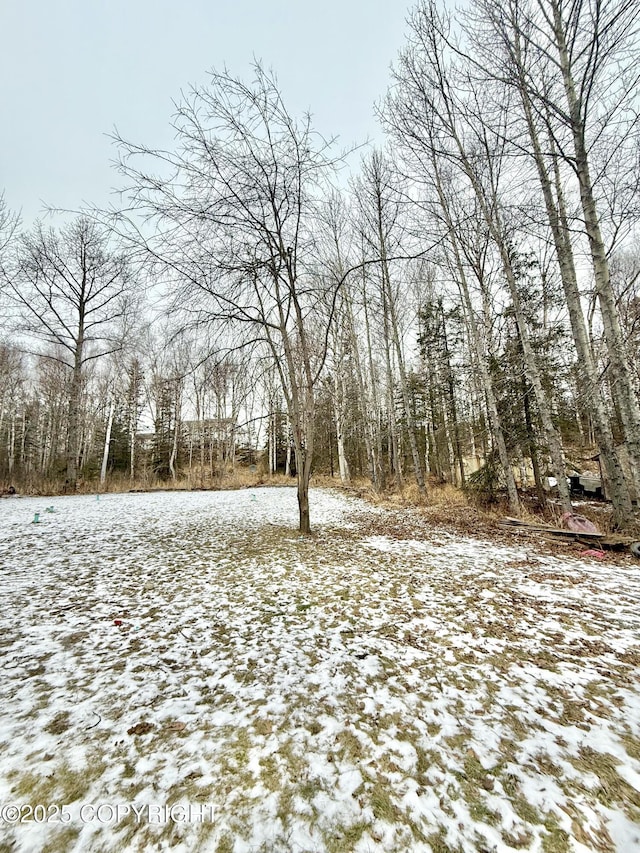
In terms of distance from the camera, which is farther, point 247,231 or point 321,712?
point 247,231

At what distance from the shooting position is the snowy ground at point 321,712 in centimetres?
128

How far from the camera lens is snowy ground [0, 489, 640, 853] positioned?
128cm

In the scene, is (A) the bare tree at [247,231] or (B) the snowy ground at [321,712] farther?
(A) the bare tree at [247,231]

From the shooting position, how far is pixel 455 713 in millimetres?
1869

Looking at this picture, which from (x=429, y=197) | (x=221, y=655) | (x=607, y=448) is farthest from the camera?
(x=429, y=197)

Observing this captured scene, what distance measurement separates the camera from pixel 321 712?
1.90 m

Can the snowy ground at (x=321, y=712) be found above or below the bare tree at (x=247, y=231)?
below

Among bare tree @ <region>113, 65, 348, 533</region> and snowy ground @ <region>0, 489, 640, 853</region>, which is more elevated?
bare tree @ <region>113, 65, 348, 533</region>

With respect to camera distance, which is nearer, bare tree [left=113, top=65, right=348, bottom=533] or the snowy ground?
the snowy ground

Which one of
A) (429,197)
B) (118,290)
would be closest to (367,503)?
(429,197)

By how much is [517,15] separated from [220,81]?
4.18 meters

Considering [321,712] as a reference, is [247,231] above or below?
above

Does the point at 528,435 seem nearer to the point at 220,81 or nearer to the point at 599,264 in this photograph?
the point at 599,264

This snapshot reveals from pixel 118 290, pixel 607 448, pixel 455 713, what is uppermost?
pixel 118 290
